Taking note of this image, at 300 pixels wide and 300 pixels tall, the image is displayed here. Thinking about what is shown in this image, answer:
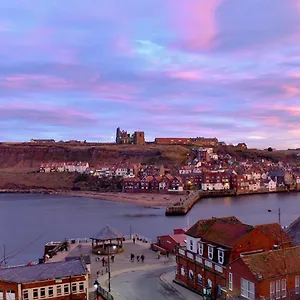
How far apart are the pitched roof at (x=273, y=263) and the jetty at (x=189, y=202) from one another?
45416mm

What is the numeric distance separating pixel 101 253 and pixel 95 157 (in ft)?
444

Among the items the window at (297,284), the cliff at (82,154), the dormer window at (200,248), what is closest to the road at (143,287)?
the dormer window at (200,248)

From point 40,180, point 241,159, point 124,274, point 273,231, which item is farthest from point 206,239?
point 241,159

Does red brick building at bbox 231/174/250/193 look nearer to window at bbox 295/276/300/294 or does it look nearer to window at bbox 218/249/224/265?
window at bbox 218/249/224/265

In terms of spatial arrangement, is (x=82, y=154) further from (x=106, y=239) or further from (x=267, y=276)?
(x=267, y=276)

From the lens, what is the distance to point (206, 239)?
22500 mm

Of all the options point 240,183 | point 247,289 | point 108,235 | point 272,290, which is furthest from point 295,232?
point 240,183

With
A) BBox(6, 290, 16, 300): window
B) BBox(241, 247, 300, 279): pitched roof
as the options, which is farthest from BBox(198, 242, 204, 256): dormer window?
BBox(6, 290, 16, 300): window

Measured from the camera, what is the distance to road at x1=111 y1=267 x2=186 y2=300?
2200 centimetres

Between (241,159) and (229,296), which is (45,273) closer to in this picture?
(229,296)

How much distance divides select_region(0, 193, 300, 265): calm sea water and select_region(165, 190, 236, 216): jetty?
1.28m

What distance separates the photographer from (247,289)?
17.8 meters

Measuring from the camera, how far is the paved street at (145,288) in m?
21.9

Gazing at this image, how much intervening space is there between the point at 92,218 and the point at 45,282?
42.4 m
